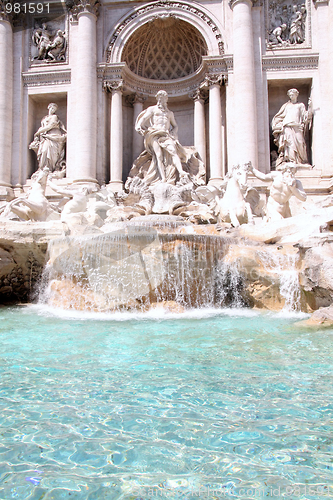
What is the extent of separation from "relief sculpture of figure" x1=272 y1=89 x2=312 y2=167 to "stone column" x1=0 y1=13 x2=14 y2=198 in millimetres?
9777

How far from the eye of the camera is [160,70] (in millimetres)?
15750

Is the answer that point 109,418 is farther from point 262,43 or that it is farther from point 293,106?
point 262,43

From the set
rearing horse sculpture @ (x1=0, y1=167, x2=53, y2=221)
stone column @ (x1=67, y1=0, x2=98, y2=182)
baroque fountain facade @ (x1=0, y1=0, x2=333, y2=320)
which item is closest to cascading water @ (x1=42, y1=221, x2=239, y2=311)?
baroque fountain facade @ (x1=0, y1=0, x2=333, y2=320)

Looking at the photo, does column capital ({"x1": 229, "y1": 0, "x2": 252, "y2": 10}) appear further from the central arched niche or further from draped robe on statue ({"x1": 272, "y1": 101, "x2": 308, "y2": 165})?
draped robe on statue ({"x1": 272, "y1": 101, "x2": 308, "y2": 165})

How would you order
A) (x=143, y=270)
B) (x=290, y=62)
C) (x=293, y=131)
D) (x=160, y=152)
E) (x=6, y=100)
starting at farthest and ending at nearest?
(x=6, y=100)
(x=290, y=62)
(x=293, y=131)
(x=160, y=152)
(x=143, y=270)

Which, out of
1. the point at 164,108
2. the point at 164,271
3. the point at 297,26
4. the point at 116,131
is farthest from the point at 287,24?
the point at 164,271

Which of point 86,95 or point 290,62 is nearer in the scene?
point 290,62

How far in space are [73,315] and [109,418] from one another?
4.22 meters

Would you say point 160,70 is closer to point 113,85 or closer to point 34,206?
point 113,85

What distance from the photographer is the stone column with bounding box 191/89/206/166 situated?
1469cm

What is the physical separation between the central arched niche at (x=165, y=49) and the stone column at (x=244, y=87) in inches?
62.0

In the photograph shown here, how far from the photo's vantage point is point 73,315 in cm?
649

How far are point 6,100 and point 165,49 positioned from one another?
6414 mm

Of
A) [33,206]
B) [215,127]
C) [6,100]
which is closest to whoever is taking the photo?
[33,206]
